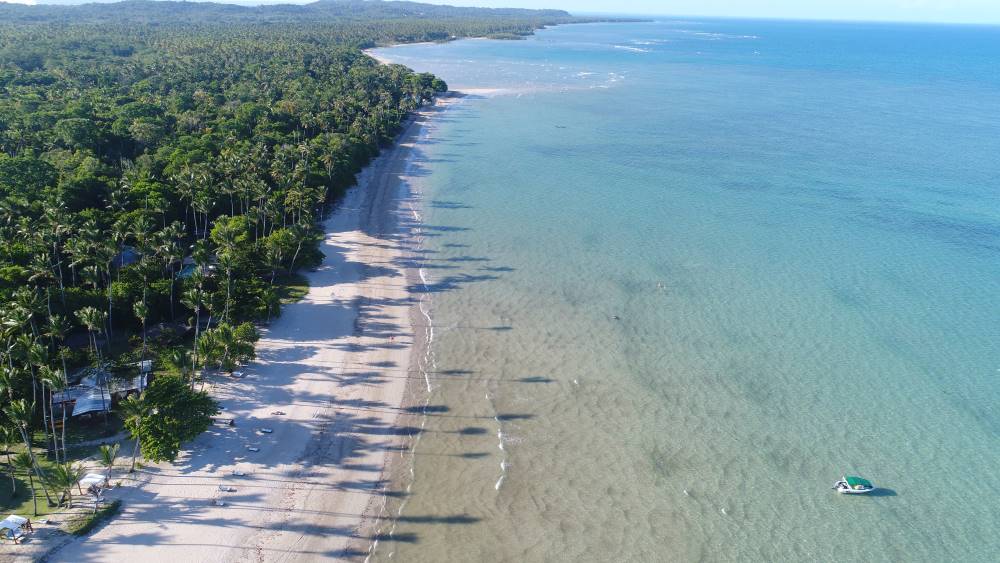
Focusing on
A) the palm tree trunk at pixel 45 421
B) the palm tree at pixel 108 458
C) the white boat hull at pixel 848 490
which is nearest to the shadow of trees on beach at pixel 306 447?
the palm tree at pixel 108 458

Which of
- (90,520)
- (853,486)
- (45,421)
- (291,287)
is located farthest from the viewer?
(291,287)

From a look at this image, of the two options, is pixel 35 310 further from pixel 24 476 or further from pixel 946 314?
pixel 946 314

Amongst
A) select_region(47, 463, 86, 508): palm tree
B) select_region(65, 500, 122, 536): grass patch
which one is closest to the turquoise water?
select_region(65, 500, 122, 536): grass patch

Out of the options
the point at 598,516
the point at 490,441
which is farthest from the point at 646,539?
the point at 490,441

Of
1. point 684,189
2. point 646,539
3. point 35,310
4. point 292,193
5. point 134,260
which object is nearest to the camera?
point 646,539

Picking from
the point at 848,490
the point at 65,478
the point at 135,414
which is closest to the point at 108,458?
the point at 65,478

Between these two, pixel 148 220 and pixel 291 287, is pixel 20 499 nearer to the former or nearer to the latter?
pixel 291 287

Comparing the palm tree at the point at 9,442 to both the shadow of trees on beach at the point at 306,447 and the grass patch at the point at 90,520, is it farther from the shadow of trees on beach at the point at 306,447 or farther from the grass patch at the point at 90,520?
the shadow of trees on beach at the point at 306,447
